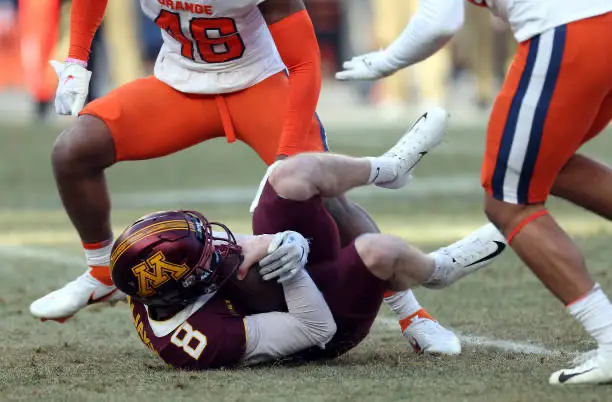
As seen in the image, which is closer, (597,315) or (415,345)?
(597,315)

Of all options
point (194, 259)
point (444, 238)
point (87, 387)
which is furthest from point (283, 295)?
point (444, 238)

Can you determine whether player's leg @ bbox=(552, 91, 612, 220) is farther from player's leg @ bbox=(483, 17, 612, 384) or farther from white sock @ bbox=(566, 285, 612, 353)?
white sock @ bbox=(566, 285, 612, 353)

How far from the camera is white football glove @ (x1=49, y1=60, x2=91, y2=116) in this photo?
505cm

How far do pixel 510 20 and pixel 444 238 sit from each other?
362cm

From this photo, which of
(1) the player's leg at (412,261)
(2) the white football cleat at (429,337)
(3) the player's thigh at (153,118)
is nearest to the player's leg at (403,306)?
(2) the white football cleat at (429,337)

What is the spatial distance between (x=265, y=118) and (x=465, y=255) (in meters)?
1.05

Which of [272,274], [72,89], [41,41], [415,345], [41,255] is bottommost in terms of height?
[41,41]

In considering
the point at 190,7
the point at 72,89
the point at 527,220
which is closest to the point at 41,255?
the point at 72,89

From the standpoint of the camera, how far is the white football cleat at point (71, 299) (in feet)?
16.8

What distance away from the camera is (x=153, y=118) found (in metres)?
5.03

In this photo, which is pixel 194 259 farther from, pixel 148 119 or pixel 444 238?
pixel 444 238

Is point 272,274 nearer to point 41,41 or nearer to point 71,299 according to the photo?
point 71,299

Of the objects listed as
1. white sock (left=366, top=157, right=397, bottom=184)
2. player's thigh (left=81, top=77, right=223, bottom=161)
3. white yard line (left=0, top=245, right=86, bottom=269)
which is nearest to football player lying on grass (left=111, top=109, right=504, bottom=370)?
white sock (left=366, top=157, right=397, bottom=184)

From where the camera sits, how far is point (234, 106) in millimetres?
5047
